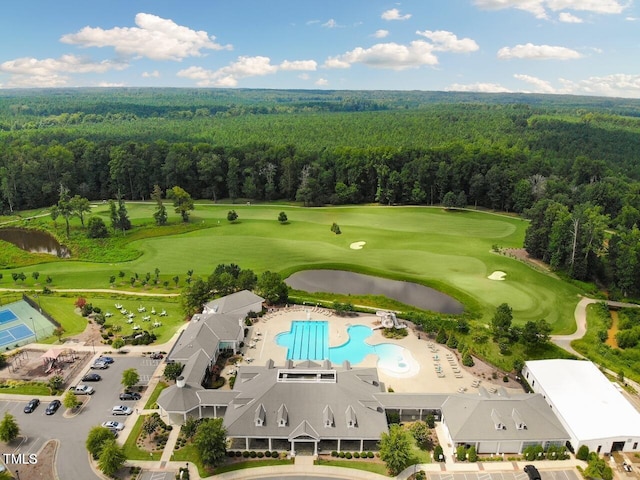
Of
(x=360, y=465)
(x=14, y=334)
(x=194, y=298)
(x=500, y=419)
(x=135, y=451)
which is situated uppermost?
(x=194, y=298)

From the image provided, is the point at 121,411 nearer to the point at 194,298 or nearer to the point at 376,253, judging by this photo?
the point at 194,298

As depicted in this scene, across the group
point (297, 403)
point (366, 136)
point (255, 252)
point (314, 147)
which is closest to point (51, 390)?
point (297, 403)

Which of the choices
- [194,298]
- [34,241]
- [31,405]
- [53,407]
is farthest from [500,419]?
[34,241]

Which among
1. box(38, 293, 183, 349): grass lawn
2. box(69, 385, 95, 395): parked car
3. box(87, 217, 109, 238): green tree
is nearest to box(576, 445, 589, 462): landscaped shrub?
box(38, 293, 183, 349): grass lawn

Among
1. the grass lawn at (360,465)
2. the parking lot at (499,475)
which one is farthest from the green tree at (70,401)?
the parking lot at (499,475)

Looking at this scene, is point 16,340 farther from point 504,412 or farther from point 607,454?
point 607,454

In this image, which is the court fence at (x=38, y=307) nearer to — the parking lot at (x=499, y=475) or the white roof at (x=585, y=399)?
the parking lot at (x=499, y=475)
